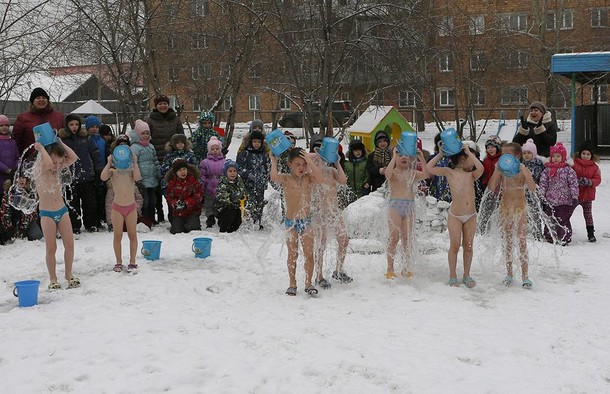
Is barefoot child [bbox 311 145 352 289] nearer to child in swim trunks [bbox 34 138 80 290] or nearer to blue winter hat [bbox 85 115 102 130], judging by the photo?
child in swim trunks [bbox 34 138 80 290]

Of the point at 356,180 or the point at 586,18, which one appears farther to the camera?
the point at 586,18

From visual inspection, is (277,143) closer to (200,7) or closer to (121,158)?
(121,158)

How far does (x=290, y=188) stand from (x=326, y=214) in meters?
0.47

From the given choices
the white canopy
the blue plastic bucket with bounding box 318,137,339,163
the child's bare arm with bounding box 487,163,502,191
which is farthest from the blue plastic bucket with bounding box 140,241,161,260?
the white canopy

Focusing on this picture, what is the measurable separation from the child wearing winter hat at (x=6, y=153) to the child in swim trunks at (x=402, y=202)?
5116 millimetres

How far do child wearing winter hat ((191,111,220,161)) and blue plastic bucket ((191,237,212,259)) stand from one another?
322 cm

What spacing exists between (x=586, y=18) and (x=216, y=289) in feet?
103

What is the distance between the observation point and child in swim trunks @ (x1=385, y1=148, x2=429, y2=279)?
20.6 ft

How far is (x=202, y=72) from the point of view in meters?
22.9

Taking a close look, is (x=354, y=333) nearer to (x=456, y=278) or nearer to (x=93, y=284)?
(x=456, y=278)

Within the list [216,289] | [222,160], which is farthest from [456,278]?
[222,160]

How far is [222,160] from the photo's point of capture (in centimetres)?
973

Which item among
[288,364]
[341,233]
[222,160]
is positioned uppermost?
[222,160]

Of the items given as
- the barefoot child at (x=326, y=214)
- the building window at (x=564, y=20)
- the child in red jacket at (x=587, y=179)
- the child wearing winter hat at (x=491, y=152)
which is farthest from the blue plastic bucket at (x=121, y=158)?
the building window at (x=564, y=20)
